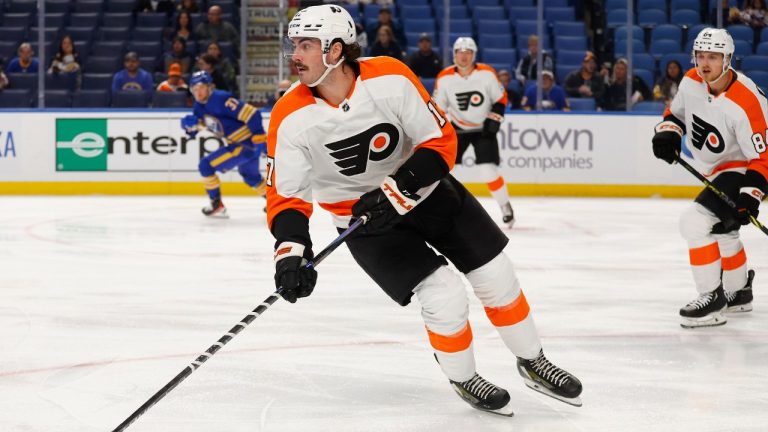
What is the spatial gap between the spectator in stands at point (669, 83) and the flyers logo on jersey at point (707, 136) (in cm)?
563

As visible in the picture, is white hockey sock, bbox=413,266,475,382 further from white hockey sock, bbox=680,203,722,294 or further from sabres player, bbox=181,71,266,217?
sabres player, bbox=181,71,266,217

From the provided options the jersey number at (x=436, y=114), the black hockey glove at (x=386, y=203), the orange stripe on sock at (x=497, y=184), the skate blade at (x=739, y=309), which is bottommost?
the skate blade at (x=739, y=309)

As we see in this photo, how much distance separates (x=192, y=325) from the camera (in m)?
4.22

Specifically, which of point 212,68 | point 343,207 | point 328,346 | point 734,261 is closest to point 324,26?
point 343,207

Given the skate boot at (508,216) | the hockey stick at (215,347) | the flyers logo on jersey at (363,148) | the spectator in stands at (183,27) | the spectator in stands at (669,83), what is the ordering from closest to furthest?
the hockey stick at (215,347) < the flyers logo on jersey at (363,148) < the skate boot at (508,216) < the spectator in stands at (669,83) < the spectator in stands at (183,27)

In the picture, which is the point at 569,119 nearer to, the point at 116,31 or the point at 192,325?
the point at 116,31

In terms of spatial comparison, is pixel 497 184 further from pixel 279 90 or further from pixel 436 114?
pixel 436 114

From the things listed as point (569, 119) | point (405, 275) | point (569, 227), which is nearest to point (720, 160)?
point (405, 275)

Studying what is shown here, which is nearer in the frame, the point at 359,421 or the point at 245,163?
the point at 359,421

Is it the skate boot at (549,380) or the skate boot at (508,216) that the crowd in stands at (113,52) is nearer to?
the skate boot at (508,216)

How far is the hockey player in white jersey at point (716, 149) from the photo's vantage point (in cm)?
409

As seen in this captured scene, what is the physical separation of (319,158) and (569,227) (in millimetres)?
5151

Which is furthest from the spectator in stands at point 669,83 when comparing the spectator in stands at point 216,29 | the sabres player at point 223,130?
the spectator in stands at point 216,29

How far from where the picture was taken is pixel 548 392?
3074 millimetres
